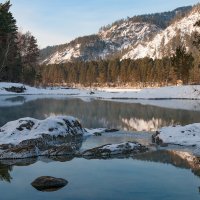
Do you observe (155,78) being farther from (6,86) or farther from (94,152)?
(94,152)

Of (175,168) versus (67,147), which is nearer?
(175,168)

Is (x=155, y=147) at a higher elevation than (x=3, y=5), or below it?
below

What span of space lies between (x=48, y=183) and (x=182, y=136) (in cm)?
1054

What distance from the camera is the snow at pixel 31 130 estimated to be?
20.2 m

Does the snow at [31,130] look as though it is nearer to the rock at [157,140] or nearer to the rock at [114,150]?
the rock at [114,150]

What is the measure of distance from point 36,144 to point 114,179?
6.57 metres

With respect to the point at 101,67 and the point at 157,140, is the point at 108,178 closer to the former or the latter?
the point at 157,140

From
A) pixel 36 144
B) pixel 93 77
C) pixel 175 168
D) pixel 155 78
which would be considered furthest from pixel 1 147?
pixel 93 77

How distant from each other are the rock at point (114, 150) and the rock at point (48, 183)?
4.71m

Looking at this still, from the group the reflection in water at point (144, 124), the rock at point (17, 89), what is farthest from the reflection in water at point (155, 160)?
the rock at point (17, 89)

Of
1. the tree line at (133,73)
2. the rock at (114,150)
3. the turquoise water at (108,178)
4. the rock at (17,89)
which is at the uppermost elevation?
the tree line at (133,73)

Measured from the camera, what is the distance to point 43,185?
12.8m

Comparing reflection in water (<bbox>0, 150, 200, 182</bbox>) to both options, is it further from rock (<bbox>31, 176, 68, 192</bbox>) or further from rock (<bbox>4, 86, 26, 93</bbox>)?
rock (<bbox>4, 86, 26, 93</bbox>)

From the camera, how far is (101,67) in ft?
615
